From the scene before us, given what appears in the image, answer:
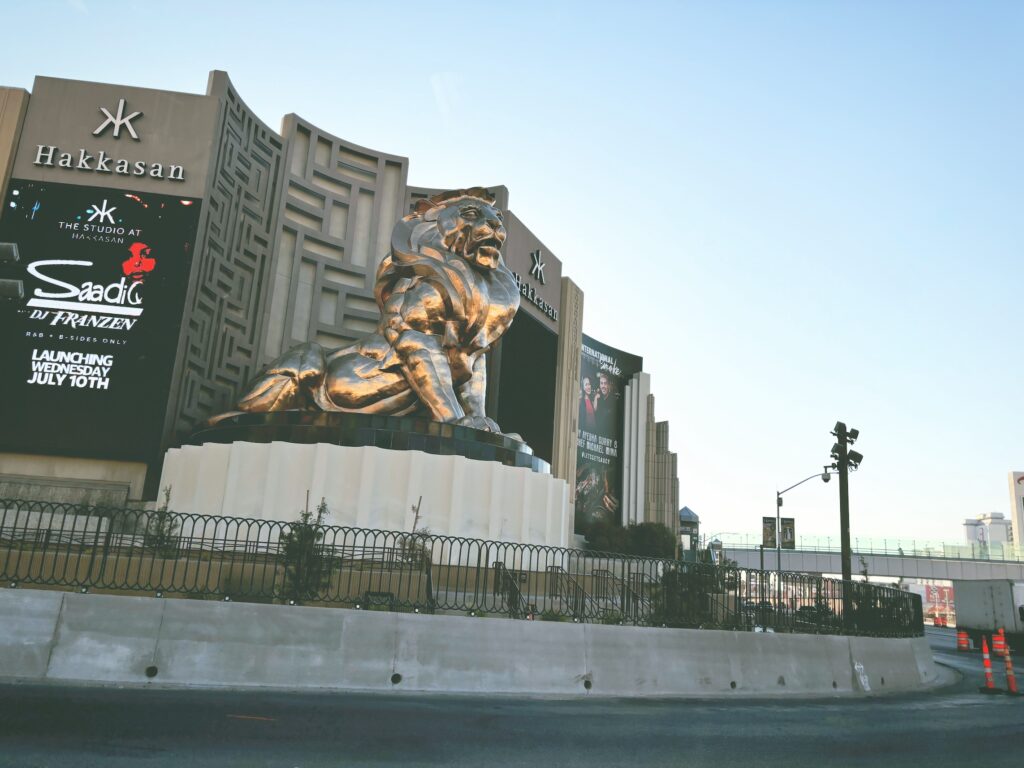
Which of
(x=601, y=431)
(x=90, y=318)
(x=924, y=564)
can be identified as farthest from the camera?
(x=601, y=431)

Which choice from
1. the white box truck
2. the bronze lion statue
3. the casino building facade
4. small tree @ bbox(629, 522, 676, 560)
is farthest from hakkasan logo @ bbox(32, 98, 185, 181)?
small tree @ bbox(629, 522, 676, 560)

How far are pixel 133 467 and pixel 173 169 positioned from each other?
11.0 metres

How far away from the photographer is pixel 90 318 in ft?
90.0

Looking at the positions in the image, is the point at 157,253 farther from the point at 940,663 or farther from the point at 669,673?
the point at 940,663

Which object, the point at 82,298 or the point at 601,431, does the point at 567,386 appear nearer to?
the point at 601,431

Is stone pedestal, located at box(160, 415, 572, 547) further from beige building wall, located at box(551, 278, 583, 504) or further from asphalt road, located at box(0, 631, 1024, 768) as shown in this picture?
beige building wall, located at box(551, 278, 583, 504)

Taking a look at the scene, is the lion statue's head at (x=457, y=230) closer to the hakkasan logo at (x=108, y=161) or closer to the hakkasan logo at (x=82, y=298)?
the hakkasan logo at (x=82, y=298)

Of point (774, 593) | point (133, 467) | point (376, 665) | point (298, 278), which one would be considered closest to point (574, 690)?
point (376, 665)

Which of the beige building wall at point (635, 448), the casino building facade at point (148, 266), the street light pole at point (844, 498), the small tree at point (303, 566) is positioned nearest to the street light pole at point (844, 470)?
the street light pole at point (844, 498)

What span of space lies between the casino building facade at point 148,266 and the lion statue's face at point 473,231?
10803 mm

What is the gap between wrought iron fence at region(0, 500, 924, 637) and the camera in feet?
35.8

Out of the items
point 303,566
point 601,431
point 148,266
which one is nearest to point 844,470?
point 303,566

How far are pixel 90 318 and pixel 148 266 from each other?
2.60m

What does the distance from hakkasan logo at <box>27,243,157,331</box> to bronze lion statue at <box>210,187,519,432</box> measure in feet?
22.2
